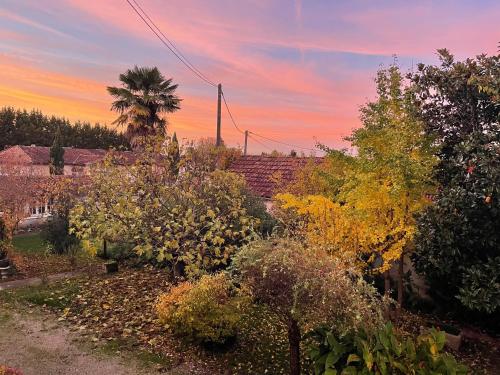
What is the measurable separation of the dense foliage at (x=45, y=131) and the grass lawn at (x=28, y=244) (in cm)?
2937

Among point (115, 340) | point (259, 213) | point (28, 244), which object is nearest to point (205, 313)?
point (115, 340)

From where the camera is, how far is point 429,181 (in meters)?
8.70

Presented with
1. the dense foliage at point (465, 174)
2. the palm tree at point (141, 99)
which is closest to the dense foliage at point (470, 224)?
the dense foliage at point (465, 174)

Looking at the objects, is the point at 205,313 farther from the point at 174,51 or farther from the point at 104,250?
the point at 174,51

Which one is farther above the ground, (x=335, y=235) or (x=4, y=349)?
(x=335, y=235)

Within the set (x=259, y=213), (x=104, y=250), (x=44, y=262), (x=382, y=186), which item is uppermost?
(x=382, y=186)

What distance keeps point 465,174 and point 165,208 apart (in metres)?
7.57

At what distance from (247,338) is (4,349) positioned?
524 cm

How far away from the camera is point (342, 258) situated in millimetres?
8180

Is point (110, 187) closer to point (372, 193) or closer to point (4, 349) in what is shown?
point (4, 349)

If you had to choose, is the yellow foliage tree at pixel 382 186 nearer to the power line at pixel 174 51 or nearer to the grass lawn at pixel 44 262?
the grass lawn at pixel 44 262

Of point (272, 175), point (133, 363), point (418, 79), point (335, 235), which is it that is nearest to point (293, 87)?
point (272, 175)

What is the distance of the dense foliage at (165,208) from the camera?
32.6 feet

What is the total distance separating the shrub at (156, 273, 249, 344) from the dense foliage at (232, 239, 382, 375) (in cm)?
145
